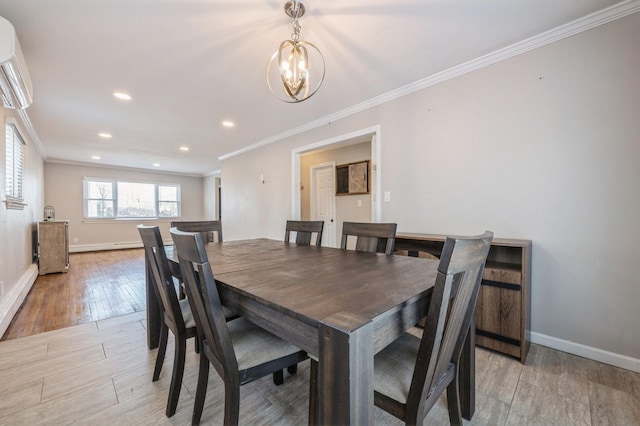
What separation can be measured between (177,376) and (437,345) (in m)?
1.27

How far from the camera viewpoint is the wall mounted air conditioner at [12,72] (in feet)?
5.41

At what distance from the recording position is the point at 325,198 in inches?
209

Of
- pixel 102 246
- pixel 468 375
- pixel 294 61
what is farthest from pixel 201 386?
pixel 102 246

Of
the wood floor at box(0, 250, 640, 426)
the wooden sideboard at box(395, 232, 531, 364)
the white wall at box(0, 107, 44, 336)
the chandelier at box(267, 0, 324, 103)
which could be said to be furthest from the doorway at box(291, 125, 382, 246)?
the white wall at box(0, 107, 44, 336)

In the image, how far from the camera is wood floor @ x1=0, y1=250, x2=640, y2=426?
133cm

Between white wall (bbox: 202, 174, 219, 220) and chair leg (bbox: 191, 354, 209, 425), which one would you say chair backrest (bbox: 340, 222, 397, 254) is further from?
white wall (bbox: 202, 174, 219, 220)

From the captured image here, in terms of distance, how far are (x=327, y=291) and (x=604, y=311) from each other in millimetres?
2107

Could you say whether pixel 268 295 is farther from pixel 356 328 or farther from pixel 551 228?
pixel 551 228

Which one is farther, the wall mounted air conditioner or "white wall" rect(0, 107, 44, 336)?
"white wall" rect(0, 107, 44, 336)

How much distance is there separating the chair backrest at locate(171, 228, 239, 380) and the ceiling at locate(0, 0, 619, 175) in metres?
1.60

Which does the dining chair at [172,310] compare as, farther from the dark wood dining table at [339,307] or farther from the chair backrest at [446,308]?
the chair backrest at [446,308]

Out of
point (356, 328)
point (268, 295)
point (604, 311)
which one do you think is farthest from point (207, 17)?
point (604, 311)

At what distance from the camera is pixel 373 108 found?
3.12 m

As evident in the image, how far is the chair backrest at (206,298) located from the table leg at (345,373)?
461mm
